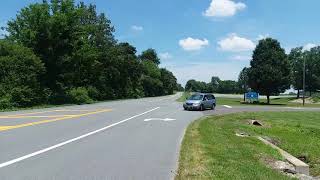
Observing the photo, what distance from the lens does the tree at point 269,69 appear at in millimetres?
75500

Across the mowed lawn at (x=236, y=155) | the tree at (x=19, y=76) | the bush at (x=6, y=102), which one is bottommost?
the mowed lawn at (x=236, y=155)

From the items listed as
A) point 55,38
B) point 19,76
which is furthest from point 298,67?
point 19,76

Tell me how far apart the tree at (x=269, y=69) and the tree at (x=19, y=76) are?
114 feet

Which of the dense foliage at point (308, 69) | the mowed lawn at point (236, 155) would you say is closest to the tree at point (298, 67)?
the dense foliage at point (308, 69)

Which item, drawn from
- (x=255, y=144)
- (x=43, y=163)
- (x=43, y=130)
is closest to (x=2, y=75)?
(x=43, y=130)

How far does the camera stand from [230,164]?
12.1 meters

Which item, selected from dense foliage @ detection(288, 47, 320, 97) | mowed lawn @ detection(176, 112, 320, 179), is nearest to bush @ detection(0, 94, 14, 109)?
mowed lawn @ detection(176, 112, 320, 179)

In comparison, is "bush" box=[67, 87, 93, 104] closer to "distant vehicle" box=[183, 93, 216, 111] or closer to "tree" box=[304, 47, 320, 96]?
"distant vehicle" box=[183, 93, 216, 111]

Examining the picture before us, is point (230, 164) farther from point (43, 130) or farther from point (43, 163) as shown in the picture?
point (43, 130)

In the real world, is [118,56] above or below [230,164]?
above

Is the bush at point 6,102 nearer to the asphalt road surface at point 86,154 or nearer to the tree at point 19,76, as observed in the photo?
the tree at point 19,76

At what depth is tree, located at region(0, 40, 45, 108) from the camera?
47.7m

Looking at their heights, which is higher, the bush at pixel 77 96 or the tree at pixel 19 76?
the tree at pixel 19 76

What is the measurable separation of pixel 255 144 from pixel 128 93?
92.8 m
